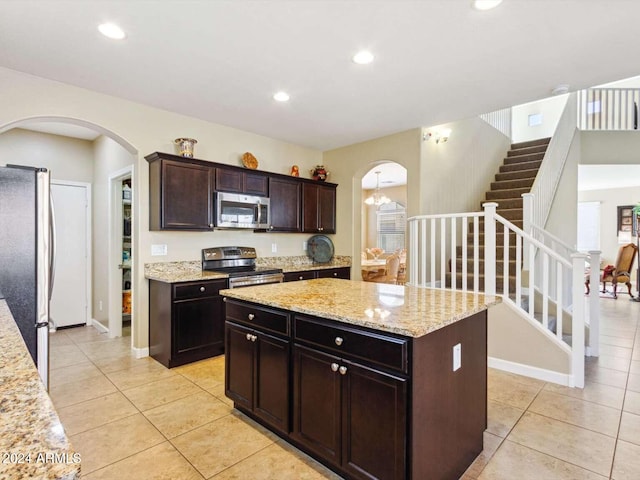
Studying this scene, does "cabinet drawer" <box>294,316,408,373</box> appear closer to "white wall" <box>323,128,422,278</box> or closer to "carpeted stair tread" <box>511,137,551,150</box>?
"white wall" <box>323,128,422,278</box>

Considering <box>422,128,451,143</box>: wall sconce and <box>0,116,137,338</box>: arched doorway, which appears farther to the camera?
<box>422,128,451,143</box>: wall sconce

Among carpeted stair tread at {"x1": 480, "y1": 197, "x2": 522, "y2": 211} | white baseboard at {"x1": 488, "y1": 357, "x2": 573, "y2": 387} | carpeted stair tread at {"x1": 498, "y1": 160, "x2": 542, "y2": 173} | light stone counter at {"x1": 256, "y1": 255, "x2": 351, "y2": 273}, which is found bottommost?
white baseboard at {"x1": 488, "y1": 357, "x2": 573, "y2": 387}

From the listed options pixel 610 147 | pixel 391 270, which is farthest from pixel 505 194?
pixel 391 270

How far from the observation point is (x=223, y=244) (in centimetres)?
456

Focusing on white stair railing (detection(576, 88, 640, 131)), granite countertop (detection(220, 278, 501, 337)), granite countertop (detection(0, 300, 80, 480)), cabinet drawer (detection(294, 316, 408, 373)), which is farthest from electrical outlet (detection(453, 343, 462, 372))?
white stair railing (detection(576, 88, 640, 131))

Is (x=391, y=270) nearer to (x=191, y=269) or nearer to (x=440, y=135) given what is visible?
(x=440, y=135)

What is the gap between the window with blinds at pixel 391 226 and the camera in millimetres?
10281

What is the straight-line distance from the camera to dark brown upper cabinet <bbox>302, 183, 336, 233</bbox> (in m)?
5.32

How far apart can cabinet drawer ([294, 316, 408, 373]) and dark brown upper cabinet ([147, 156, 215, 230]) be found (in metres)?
2.44

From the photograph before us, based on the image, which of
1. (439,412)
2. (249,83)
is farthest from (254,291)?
(249,83)

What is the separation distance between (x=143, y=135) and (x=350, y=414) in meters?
3.65

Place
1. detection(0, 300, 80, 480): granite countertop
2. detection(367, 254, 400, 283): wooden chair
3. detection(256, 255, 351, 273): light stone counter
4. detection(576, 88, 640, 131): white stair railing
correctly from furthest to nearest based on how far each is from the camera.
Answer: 1. detection(367, 254, 400, 283): wooden chair
2. detection(576, 88, 640, 131): white stair railing
3. detection(256, 255, 351, 273): light stone counter
4. detection(0, 300, 80, 480): granite countertop

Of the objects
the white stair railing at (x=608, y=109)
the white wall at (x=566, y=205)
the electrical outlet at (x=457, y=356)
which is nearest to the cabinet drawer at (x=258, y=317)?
the electrical outlet at (x=457, y=356)

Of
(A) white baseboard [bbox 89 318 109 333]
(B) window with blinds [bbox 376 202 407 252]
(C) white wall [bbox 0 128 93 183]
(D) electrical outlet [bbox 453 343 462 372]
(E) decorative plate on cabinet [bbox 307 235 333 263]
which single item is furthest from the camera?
(B) window with blinds [bbox 376 202 407 252]
